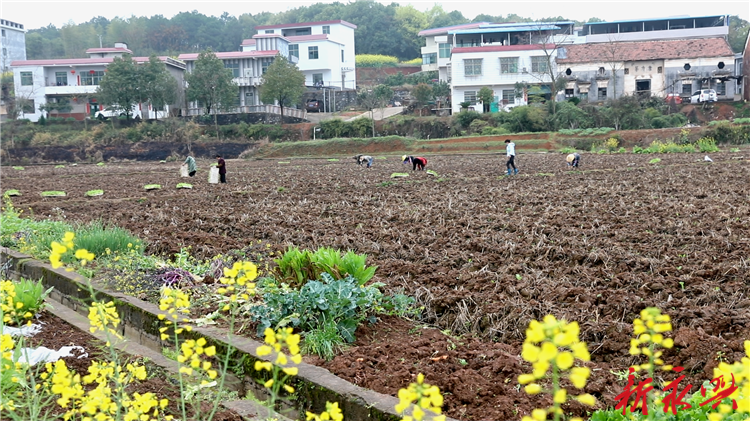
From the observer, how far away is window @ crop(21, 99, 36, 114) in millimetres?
54588

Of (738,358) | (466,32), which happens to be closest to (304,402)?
(738,358)

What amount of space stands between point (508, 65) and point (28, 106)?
38526 mm

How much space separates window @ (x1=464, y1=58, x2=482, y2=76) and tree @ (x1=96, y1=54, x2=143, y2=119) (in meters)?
24.8

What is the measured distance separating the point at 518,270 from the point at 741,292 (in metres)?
2.13

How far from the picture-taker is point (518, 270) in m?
7.33

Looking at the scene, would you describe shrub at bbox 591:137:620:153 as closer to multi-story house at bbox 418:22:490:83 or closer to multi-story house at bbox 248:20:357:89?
multi-story house at bbox 418:22:490:83

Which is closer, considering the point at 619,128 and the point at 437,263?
the point at 437,263

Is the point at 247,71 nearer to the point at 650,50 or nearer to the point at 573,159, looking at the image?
the point at 650,50

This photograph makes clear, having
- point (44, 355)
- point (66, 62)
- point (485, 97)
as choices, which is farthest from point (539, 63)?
point (44, 355)

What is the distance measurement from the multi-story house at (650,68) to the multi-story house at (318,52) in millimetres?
22726

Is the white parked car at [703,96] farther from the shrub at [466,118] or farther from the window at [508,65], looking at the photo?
the shrub at [466,118]

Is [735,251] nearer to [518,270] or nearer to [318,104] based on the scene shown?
[518,270]

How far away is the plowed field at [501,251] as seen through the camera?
466 cm

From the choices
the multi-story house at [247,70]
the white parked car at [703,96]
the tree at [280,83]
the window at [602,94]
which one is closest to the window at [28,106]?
the multi-story house at [247,70]
